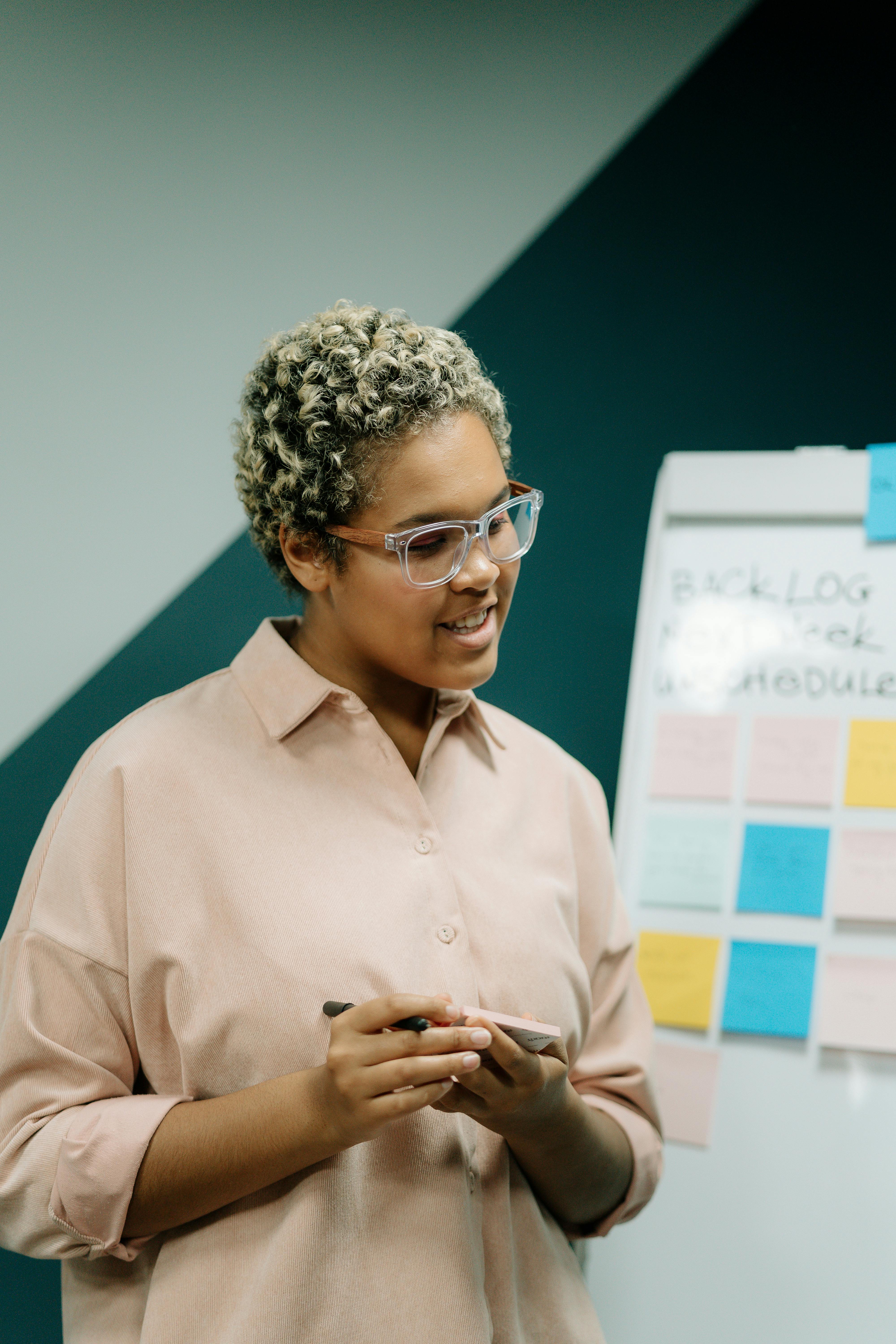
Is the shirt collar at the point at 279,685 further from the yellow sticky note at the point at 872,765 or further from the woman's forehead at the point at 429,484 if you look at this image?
the yellow sticky note at the point at 872,765

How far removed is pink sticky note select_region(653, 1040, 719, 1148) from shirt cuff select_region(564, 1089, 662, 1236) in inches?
9.3

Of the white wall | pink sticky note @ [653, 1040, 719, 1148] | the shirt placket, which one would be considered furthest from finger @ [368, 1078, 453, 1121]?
the white wall

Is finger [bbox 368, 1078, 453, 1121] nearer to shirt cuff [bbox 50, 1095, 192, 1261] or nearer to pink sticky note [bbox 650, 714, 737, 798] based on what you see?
shirt cuff [bbox 50, 1095, 192, 1261]

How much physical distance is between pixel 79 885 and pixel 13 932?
0.08 metres

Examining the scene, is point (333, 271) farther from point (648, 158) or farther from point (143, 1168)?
point (143, 1168)

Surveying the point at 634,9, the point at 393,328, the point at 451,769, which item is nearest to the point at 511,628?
the point at 451,769

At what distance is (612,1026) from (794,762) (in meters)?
0.49

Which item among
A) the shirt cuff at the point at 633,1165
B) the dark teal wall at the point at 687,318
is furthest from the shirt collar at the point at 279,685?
the dark teal wall at the point at 687,318

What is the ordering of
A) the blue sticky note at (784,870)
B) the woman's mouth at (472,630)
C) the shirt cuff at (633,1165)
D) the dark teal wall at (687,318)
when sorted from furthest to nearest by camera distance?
the dark teal wall at (687,318)
the blue sticky note at (784,870)
the shirt cuff at (633,1165)
the woman's mouth at (472,630)

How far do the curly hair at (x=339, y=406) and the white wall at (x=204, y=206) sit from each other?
2.27 ft

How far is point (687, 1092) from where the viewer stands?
1.45 m

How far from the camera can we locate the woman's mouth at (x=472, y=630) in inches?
41.3

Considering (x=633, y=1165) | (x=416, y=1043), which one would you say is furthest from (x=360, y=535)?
(x=633, y=1165)

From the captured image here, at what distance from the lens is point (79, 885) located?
95 centimetres
